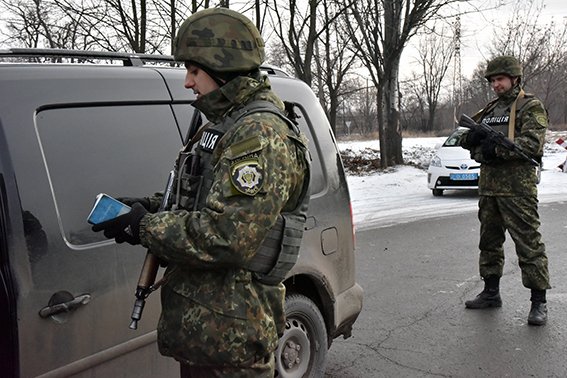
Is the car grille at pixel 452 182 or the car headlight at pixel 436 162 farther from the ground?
the car headlight at pixel 436 162

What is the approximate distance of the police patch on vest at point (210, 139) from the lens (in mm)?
1819

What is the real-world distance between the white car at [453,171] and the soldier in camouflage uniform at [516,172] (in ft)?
21.4

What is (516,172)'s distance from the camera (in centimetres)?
436

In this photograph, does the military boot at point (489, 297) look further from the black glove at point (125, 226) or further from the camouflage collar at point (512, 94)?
the black glove at point (125, 226)

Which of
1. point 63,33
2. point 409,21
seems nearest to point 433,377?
point 409,21

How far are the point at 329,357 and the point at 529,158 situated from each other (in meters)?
2.11

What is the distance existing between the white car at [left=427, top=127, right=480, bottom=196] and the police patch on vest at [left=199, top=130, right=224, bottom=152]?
31.5 feet

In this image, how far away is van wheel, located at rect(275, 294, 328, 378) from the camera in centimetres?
286

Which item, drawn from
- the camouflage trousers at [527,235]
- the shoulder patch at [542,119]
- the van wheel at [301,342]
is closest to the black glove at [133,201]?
the van wheel at [301,342]

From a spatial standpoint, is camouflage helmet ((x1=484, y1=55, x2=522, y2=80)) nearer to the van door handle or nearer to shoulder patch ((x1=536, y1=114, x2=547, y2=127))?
shoulder patch ((x1=536, y1=114, x2=547, y2=127))

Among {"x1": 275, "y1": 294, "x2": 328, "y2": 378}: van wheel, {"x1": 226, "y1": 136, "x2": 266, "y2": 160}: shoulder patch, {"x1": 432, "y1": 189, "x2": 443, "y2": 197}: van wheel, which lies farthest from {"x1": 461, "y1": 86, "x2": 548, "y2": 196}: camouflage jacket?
{"x1": 432, "y1": 189, "x2": 443, "y2": 197}: van wheel

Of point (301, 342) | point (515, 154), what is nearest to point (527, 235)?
point (515, 154)

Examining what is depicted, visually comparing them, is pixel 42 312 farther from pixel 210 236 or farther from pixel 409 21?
pixel 409 21

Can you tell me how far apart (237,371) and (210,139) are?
0.77m
